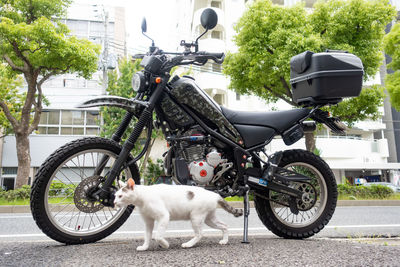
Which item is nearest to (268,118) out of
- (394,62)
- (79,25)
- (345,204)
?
(345,204)

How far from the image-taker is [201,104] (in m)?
2.66

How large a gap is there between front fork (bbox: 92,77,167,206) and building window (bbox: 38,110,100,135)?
65.5 ft

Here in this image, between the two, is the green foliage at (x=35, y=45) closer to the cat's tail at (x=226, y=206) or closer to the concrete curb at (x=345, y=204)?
the concrete curb at (x=345, y=204)

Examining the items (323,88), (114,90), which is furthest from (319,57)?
(114,90)

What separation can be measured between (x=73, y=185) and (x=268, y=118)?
174 centimetres

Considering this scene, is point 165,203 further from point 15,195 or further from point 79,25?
point 79,25

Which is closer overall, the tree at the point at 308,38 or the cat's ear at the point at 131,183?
the cat's ear at the point at 131,183

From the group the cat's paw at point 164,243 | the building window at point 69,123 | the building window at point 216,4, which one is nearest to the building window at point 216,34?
the building window at point 216,4

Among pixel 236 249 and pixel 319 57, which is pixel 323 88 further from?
pixel 236 249

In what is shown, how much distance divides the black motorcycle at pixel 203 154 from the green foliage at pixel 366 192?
978cm

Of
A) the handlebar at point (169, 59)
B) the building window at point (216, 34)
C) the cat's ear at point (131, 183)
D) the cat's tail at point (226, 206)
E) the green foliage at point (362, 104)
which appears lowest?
the cat's tail at point (226, 206)


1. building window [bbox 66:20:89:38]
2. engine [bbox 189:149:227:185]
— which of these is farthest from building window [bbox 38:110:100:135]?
engine [bbox 189:149:227:185]

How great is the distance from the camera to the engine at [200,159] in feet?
8.34

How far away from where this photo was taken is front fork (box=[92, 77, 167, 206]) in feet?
7.79
